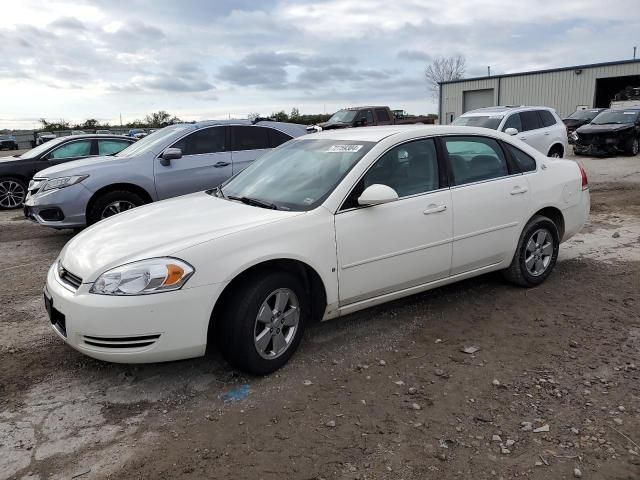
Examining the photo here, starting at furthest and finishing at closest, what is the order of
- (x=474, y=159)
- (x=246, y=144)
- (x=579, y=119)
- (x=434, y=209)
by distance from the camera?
(x=579, y=119), (x=246, y=144), (x=474, y=159), (x=434, y=209)

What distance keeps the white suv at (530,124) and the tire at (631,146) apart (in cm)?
547

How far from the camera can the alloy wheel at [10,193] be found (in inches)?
444

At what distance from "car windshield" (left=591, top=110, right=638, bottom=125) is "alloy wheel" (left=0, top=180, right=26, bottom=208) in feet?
57.4

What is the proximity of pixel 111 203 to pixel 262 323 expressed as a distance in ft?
15.6

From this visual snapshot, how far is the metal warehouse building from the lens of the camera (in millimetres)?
34125

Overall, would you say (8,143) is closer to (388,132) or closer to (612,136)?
(612,136)

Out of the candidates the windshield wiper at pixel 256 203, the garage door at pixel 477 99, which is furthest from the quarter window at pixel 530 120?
the garage door at pixel 477 99

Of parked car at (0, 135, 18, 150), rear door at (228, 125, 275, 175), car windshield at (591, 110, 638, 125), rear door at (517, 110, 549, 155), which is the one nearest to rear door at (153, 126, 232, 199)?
rear door at (228, 125, 275, 175)

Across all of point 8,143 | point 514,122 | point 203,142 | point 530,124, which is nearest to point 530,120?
point 530,124

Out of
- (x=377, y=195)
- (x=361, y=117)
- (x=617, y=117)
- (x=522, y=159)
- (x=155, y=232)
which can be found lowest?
(x=155, y=232)

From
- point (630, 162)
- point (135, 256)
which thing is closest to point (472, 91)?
point (630, 162)

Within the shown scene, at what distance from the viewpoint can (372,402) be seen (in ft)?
10.9

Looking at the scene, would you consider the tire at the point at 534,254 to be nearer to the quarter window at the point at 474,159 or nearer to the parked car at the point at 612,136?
the quarter window at the point at 474,159

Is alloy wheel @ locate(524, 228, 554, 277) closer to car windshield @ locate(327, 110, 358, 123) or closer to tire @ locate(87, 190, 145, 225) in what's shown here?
tire @ locate(87, 190, 145, 225)
